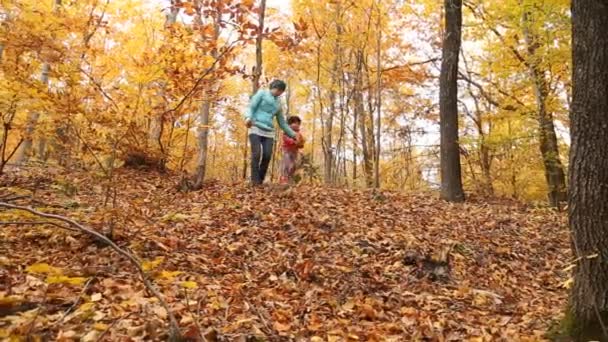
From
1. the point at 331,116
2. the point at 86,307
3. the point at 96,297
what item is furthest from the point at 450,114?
the point at 331,116

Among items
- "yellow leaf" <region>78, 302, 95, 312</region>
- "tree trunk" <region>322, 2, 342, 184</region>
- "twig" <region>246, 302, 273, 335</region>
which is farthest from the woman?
"tree trunk" <region>322, 2, 342, 184</region>

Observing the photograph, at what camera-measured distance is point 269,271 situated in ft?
13.4

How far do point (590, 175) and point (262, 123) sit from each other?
5312 millimetres

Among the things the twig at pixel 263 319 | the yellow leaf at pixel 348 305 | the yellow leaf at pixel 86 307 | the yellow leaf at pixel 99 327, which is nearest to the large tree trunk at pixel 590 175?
the yellow leaf at pixel 348 305

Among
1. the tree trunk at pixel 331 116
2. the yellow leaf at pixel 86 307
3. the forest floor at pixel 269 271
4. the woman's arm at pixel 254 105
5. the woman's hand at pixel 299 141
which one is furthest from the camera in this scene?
the tree trunk at pixel 331 116

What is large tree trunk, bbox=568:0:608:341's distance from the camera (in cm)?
294

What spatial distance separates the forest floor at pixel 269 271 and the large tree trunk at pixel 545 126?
10.2 feet

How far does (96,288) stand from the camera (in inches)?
122

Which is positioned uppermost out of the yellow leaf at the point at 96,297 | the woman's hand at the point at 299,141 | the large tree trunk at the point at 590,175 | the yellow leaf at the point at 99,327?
the woman's hand at the point at 299,141

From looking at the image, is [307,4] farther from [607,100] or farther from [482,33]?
[607,100]

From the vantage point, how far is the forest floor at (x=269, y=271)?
2803 mm

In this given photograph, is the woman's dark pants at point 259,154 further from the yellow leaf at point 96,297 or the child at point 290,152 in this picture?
the yellow leaf at point 96,297

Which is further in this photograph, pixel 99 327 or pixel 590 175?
pixel 590 175

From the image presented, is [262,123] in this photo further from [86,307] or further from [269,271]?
[86,307]
